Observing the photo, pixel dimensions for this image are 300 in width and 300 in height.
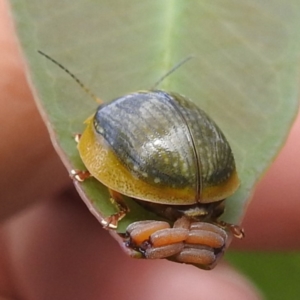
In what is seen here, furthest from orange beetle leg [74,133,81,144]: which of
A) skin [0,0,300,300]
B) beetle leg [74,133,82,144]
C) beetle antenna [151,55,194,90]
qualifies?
skin [0,0,300,300]

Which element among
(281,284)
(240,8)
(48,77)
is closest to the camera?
(48,77)

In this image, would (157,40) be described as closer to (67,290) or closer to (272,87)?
(272,87)

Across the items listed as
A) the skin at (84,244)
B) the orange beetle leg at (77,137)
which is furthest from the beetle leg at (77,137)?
the skin at (84,244)

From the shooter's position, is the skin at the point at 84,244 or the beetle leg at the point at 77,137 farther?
the skin at the point at 84,244

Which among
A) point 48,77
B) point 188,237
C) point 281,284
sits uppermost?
point 48,77

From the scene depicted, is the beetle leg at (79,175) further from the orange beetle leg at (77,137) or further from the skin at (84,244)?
the skin at (84,244)

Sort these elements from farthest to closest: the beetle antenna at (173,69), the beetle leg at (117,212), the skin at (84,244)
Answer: the skin at (84,244), the beetle antenna at (173,69), the beetle leg at (117,212)

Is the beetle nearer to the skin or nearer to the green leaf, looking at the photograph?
the green leaf

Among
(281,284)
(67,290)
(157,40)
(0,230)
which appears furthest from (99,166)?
(281,284)

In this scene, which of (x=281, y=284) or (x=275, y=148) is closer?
(x=275, y=148)

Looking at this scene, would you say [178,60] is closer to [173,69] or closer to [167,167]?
[173,69]
